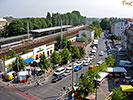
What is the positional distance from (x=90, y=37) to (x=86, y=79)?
1452 inches

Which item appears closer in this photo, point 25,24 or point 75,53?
point 75,53

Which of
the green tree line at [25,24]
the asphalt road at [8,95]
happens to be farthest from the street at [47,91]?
the green tree line at [25,24]

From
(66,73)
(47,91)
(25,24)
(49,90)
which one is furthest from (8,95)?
(25,24)

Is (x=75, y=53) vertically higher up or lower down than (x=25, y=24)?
lower down

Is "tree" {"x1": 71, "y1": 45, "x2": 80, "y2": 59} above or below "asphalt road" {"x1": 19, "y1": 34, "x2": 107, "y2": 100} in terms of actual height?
above

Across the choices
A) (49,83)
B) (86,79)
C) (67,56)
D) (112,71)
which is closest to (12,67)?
(49,83)

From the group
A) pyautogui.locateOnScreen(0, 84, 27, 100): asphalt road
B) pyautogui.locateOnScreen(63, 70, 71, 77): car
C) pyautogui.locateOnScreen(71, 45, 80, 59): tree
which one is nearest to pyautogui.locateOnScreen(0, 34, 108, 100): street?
pyautogui.locateOnScreen(0, 84, 27, 100): asphalt road

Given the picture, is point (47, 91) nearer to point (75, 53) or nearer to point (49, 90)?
point (49, 90)

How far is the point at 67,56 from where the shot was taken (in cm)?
2819

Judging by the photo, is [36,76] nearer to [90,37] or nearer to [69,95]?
[69,95]

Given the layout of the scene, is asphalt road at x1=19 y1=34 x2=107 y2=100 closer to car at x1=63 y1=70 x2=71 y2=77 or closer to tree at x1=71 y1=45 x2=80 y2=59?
car at x1=63 y1=70 x2=71 y2=77

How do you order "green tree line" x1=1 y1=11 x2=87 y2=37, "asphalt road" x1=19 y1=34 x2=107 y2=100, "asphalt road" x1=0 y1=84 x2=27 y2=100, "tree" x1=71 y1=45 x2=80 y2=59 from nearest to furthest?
"asphalt road" x1=0 y1=84 x2=27 y2=100
"asphalt road" x1=19 y1=34 x2=107 y2=100
"tree" x1=71 y1=45 x2=80 y2=59
"green tree line" x1=1 y1=11 x2=87 y2=37

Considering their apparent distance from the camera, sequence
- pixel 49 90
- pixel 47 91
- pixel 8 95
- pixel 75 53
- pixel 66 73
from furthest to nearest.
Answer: pixel 75 53, pixel 66 73, pixel 49 90, pixel 47 91, pixel 8 95

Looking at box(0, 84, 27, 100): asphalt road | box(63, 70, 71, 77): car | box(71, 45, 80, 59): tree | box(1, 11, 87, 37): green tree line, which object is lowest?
box(0, 84, 27, 100): asphalt road
